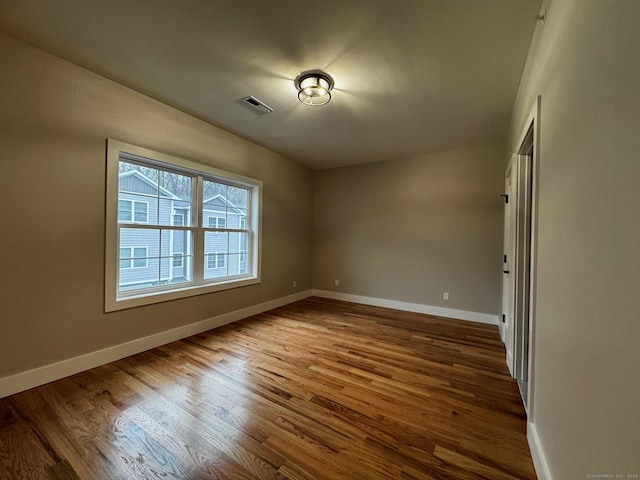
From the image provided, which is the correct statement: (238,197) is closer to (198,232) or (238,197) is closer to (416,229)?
(198,232)

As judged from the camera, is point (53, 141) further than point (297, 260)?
No

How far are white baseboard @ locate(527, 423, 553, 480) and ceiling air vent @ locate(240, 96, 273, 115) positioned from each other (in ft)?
11.1

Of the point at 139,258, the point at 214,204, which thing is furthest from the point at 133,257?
the point at 214,204

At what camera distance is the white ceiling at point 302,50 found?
1599 millimetres

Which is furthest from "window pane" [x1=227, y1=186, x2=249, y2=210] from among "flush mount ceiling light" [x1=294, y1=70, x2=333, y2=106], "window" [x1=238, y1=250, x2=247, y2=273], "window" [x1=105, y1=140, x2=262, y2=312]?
"flush mount ceiling light" [x1=294, y1=70, x2=333, y2=106]

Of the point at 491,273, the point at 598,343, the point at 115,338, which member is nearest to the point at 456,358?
the point at 491,273

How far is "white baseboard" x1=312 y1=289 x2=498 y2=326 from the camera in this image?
12.3 feet

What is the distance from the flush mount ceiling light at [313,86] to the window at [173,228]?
1.58 metres

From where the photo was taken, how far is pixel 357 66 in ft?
6.86

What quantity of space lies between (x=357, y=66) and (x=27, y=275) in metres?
3.09

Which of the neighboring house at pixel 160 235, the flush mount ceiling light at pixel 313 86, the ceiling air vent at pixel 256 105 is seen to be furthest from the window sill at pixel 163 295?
the flush mount ceiling light at pixel 313 86

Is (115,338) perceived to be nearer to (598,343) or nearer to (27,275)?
(27,275)

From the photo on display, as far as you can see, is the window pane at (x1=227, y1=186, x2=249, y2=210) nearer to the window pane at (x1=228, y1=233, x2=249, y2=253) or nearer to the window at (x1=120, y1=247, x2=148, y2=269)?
the window pane at (x1=228, y1=233, x2=249, y2=253)

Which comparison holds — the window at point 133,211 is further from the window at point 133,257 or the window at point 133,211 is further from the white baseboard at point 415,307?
the white baseboard at point 415,307
